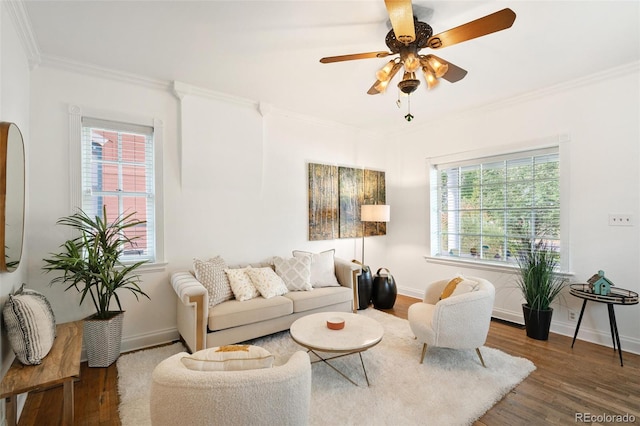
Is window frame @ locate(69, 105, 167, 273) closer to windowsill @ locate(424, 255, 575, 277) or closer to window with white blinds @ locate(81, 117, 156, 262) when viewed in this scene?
window with white blinds @ locate(81, 117, 156, 262)

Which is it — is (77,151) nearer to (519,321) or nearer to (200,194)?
(200,194)

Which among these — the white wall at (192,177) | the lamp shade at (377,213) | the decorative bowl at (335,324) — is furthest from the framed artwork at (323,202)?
the decorative bowl at (335,324)

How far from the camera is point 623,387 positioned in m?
2.33

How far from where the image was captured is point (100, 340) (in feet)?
8.59

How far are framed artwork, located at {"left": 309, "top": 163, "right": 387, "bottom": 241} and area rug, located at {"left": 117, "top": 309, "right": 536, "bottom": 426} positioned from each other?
6.23 ft

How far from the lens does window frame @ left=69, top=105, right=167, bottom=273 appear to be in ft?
9.29

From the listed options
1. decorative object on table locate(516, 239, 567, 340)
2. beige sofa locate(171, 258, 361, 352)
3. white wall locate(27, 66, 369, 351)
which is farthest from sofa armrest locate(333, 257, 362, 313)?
decorative object on table locate(516, 239, 567, 340)

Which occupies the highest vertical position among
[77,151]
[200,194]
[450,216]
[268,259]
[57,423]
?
[77,151]

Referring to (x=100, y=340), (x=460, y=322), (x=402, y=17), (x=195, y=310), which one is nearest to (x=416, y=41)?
(x=402, y=17)

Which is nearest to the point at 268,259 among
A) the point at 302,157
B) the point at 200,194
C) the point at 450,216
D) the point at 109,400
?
the point at 200,194

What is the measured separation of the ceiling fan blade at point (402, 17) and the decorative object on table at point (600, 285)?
291cm

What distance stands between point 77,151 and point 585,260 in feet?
17.4

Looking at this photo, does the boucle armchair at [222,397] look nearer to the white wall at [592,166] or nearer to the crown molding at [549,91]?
the white wall at [592,166]

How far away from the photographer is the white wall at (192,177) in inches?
108
